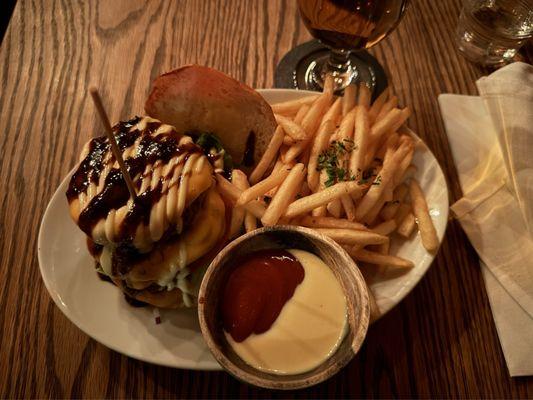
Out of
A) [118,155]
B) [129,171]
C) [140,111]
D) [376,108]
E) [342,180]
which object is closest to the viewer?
[118,155]

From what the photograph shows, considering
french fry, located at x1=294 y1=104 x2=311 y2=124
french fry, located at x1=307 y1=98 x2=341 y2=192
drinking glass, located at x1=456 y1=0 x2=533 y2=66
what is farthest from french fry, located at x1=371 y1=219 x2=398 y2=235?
drinking glass, located at x1=456 y1=0 x2=533 y2=66

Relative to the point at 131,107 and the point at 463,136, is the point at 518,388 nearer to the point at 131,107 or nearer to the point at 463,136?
the point at 463,136

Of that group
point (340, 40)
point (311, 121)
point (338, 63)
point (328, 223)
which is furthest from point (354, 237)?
point (338, 63)

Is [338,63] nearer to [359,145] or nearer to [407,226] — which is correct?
[359,145]

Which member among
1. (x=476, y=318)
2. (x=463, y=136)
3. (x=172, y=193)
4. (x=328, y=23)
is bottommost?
(x=476, y=318)

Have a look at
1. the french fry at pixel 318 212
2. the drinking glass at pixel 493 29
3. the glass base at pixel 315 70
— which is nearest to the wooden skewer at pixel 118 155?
the french fry at pixel 318 212

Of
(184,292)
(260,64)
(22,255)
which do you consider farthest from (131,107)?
(184,292)
